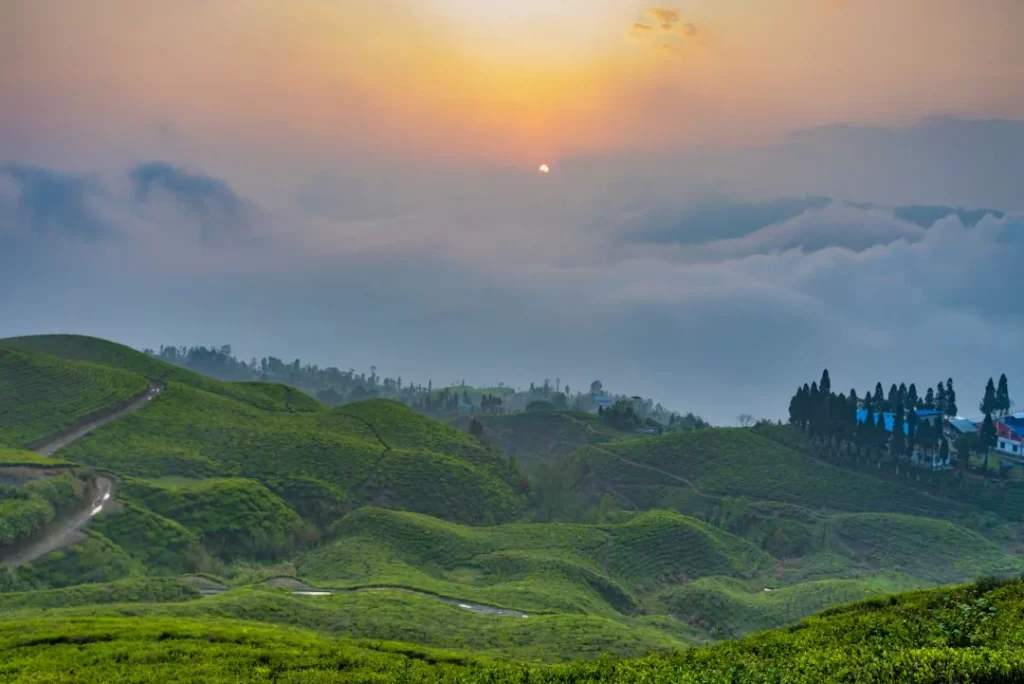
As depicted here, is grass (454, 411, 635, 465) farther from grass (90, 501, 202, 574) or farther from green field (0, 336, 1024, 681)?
grass (90, 501, 202, 574)

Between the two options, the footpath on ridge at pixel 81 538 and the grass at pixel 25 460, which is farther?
the grass at pixel 25 460

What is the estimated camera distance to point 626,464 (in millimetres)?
114938

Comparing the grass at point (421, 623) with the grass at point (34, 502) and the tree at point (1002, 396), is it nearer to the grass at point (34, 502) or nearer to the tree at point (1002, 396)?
the grass at point (34, 502)

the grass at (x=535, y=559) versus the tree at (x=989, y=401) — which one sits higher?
the tree at (x=989, y=401)

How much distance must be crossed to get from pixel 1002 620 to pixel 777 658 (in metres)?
5.38

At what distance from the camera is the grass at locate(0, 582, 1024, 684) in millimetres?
16156

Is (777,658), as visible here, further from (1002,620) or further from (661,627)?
(661,627)

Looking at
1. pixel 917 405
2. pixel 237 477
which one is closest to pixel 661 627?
pixel 237 477

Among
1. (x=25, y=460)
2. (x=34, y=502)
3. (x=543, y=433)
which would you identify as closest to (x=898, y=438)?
(x=543, y=433)

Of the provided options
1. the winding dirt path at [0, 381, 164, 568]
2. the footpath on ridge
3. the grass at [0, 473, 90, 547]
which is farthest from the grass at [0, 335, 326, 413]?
the grass at [0, 473, 90, 547]

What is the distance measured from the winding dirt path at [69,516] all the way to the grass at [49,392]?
1.07 metres

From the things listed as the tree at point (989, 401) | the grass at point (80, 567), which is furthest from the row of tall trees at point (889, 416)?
Answer: the grass at point (80, 567)

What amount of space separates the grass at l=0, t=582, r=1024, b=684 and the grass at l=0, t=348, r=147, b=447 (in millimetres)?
63102

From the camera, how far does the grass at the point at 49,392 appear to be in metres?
87.5
